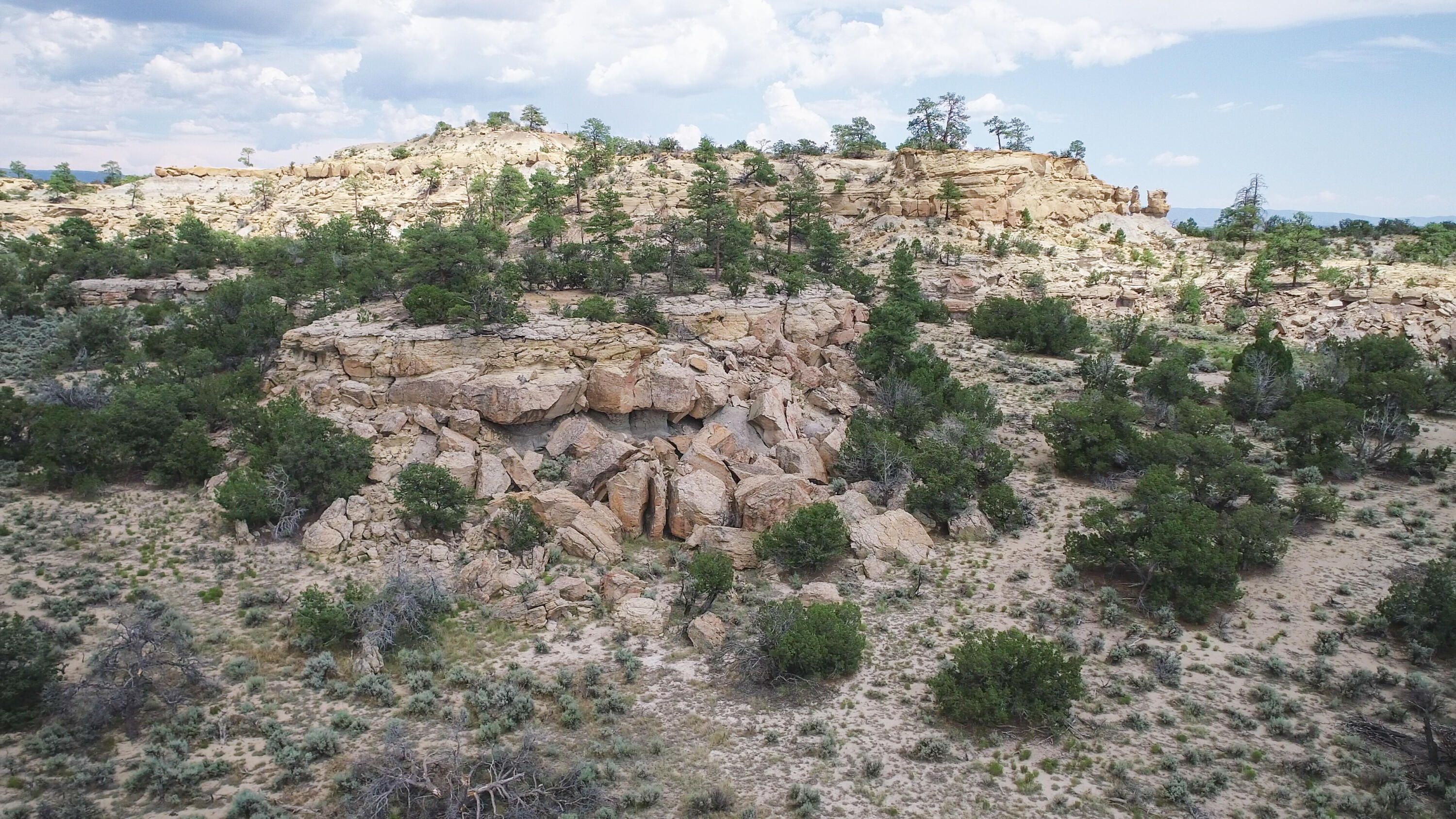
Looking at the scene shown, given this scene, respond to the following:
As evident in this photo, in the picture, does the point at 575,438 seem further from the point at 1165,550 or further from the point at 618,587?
the point at 1165,550

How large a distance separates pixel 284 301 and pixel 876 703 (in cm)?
3306

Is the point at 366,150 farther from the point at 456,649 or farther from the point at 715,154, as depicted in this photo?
the point at 456,649

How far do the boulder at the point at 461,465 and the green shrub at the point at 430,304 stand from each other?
5.80m

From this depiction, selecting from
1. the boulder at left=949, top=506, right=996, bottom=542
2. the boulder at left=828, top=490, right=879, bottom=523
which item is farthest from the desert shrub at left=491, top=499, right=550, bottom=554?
the boulder at left=949, top=506, right=996, bottom=542

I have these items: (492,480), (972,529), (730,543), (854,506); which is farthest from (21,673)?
(972,529)

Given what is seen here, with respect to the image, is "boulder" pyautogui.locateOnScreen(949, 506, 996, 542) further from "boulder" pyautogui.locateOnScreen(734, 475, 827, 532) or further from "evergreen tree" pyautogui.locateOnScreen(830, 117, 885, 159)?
"evergreen tree" pyautogui.locateOnScreen(830, 117, 885, 159)

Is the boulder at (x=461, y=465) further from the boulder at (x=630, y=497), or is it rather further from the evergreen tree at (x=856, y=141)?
the evergreen tree at (x=856, y=141)

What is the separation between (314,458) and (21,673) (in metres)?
8.26

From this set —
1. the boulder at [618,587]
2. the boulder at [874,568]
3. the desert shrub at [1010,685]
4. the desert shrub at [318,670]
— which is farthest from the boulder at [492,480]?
the desert shrub at [1010,685]

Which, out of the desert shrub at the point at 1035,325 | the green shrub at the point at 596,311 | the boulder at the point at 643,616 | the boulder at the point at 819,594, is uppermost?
the green shrub at the point at 596,311

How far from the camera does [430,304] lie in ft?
84.7

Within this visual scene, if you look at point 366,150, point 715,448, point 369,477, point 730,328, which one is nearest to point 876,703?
point 715,448

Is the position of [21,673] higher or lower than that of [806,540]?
lower

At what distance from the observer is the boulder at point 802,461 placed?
936 inches
